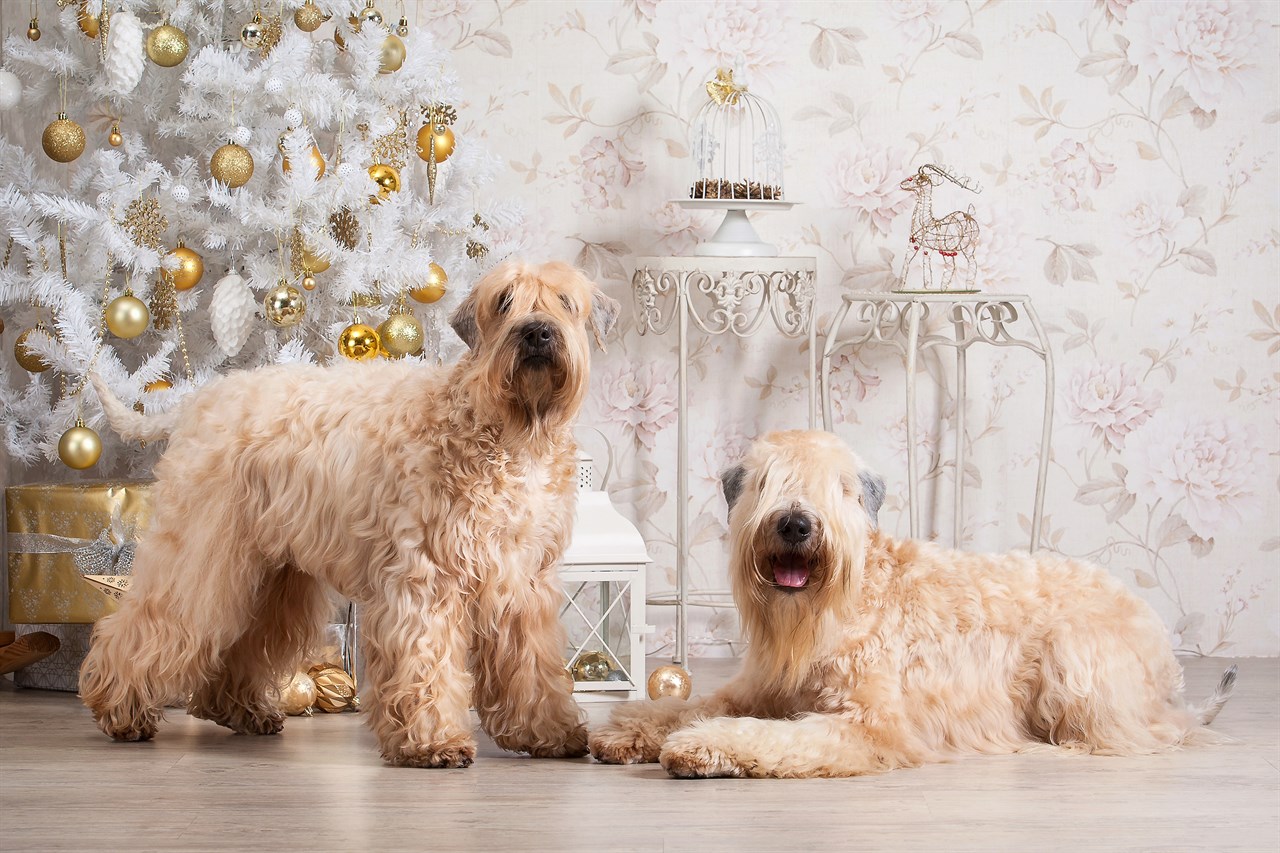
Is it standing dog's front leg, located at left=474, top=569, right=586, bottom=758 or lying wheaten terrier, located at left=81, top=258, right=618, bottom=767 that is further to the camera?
standing dog's front leg, located at left=474, top=569, right=586, bottom=758

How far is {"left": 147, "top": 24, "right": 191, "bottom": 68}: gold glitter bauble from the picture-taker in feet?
12.7

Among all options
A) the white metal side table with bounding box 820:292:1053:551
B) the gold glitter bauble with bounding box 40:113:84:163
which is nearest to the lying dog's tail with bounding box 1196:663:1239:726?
the white metal side table with bounding box 820:292:1053:551

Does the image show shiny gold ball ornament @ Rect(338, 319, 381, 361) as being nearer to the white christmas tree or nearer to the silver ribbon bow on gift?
the white christmas tree

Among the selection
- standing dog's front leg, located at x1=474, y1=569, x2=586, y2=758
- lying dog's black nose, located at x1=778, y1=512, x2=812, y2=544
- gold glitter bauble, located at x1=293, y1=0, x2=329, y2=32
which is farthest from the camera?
gold glitter bauble, located at x1=293, y1=0, x2=329, y2=32

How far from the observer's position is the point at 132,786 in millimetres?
2975

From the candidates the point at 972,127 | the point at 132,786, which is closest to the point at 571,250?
the point at 972,127

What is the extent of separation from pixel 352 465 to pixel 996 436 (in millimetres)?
2504

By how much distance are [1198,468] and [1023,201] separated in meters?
1.09

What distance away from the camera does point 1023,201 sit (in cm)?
477

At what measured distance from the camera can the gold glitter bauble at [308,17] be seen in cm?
402

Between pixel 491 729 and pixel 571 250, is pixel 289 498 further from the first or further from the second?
pixel 571 250

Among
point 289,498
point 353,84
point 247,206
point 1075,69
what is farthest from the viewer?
point 1075,69

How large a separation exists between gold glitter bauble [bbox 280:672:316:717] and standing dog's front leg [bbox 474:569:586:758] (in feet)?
2.40

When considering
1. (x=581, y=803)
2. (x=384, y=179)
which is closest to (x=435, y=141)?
(x=384, y=179)
